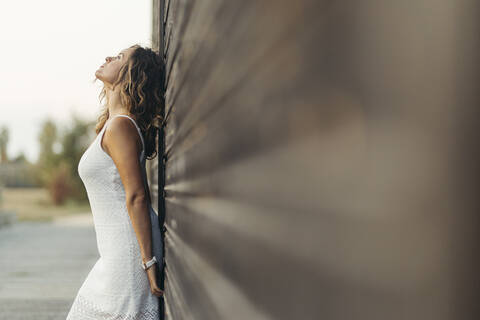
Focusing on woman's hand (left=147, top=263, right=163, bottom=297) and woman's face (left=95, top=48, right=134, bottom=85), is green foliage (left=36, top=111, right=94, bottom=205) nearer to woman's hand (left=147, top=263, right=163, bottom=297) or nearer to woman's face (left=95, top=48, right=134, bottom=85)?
woman's face (left=95, top=48, right=134, bottom=85)

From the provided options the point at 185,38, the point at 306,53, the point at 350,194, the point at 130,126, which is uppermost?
the point at 185,38

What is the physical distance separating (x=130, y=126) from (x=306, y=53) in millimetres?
1665

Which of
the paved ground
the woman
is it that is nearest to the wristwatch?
the woman

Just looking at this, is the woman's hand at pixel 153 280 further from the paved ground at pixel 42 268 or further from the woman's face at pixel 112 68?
the paved ground at pixel 42 268

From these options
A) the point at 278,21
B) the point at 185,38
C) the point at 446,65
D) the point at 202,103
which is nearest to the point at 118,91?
the point at 185,38

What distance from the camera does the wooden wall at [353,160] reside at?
314 millimetres

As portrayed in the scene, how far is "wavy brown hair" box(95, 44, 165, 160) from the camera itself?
2.24 meters

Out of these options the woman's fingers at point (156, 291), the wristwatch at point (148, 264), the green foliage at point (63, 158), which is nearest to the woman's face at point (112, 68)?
the wristwatch at point (148, 264)

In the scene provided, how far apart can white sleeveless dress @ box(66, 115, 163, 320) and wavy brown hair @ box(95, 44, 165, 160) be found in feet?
0.77

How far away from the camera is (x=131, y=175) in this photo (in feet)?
6.58

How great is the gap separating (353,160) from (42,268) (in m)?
8.45

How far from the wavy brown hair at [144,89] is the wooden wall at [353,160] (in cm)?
149

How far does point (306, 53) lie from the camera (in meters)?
0.50

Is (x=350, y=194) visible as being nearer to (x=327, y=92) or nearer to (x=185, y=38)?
(x=327, y=92)
